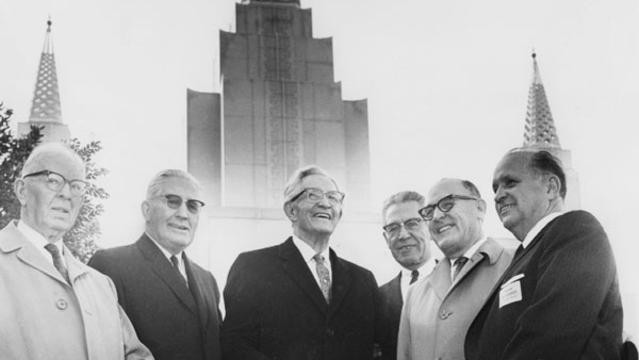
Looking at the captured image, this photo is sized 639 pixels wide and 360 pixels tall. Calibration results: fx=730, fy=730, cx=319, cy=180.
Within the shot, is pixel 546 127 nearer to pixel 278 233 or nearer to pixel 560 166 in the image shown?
pixel 278 233

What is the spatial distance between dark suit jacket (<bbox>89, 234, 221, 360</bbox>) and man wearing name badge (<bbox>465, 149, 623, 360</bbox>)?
4.44ft

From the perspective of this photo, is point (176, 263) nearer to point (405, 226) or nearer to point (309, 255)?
point (309, 255)

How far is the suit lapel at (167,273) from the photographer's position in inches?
146

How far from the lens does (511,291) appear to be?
9.31ft

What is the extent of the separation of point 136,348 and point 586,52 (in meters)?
5.03

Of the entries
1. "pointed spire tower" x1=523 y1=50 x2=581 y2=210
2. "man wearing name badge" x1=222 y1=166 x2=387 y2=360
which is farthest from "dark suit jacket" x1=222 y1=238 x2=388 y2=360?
"pointed spire tower" x1=523 y1=50 x2=581 y2=210

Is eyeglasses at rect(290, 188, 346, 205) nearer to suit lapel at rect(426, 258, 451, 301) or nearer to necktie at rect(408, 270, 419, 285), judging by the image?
suit lapel at rect(426, 258, 451, 301)

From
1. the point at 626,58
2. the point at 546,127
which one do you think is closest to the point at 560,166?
the point at 626,58

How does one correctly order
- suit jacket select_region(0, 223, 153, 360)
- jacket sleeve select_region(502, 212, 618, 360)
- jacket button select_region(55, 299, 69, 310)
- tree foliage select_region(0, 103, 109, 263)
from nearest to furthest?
jacket sleeve select_region(502, 212, 618, 360)
suit jacket select_region(0, 223, 153, 360)
jacket button select_region(55, 299, 69, 310)
tree foliage select_region(0, 103, 109, 263)

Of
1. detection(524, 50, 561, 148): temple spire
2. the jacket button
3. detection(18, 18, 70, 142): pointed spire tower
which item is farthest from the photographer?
detection(524, 50, 561, 148): temple spire

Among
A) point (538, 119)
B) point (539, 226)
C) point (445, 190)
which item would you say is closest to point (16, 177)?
point (445, 190)

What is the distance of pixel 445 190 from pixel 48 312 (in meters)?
2.13

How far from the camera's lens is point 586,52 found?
6586 millimetres

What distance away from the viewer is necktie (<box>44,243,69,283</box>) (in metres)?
3.03
